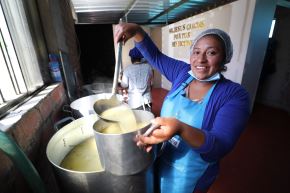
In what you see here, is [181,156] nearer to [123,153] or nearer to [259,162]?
[123,153]

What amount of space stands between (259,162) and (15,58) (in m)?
2.61

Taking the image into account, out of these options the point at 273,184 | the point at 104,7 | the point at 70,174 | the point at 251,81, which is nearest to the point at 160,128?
the point at 70,174

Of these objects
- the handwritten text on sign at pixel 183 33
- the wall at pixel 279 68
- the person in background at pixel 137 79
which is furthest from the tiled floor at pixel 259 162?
the handwritten text on sign at pixel 183 33

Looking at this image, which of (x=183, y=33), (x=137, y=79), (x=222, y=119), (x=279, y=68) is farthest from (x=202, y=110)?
(x=279, y=68)

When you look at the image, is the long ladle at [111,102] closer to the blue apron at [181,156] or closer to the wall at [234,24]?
the blue apron at [181,156]

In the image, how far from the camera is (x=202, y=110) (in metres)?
0.72

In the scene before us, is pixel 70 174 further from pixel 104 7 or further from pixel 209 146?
pixel 104 7

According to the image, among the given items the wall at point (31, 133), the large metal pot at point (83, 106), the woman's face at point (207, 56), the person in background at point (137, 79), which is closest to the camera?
the wall at point (31, 133)

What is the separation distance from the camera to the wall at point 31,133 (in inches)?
20.7

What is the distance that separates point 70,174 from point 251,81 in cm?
280

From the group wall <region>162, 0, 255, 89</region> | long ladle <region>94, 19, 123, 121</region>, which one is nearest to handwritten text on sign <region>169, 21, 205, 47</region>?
wall <region>162, 0, 255, 89</region>

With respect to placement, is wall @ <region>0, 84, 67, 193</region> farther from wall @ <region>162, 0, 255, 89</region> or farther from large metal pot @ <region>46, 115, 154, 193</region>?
wall @ <region>162, 0, 255, 89</region>

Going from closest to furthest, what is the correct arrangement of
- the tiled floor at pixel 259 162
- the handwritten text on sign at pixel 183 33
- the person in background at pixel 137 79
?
the tiled floor at pixel 259 162
the person in background at pixel 137 79
the handwritten text on sign at pixel 183 33

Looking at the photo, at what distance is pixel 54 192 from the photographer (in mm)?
897
